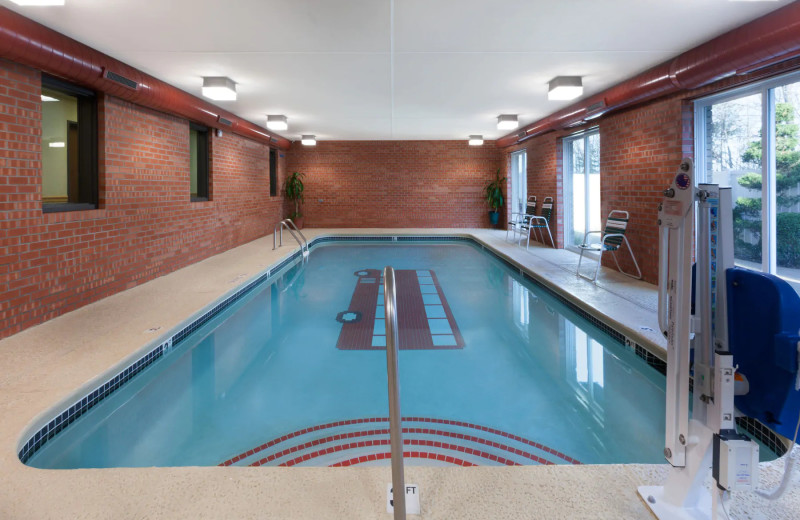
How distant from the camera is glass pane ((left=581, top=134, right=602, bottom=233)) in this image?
26.6 feet

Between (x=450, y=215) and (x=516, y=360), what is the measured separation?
1001 centimetres

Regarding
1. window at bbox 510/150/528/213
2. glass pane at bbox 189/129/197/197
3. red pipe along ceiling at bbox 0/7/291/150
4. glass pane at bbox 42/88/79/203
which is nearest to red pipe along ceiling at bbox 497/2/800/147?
red pipe along ceiling at bbox 0/7/291/150

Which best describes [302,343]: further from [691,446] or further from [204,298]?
[691,446]

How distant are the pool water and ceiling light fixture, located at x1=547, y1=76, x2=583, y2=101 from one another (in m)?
2.41

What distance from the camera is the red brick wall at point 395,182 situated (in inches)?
528

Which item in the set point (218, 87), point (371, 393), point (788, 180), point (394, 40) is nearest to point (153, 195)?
point (218, 87)

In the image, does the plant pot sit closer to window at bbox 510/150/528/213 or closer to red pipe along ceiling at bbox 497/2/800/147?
window at bbox 510/150/528/213

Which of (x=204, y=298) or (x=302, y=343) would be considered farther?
(x=204, y=298)

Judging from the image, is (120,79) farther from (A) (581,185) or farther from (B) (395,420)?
(A) (581,185)

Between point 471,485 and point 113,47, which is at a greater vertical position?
point 113,47

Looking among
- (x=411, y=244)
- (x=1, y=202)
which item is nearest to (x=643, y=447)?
(x=1, y=202)

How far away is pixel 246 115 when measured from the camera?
28.0 feet

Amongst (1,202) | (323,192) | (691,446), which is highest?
(323,192)

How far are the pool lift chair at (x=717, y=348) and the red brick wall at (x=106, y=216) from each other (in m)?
4.29
